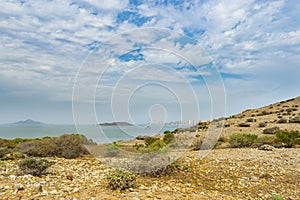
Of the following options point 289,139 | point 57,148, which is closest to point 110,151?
point 57,148

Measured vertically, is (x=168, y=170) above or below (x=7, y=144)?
below

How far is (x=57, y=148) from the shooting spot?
11.1m

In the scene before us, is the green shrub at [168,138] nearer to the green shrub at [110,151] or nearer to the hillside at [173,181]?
the green shrub at [110,151]

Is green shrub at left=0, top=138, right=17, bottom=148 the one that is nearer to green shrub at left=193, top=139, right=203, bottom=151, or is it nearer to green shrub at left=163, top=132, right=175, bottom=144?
green shrub at left=163, top=132, right=175, bottom=144

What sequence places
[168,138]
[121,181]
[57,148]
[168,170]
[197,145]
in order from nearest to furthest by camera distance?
[121,181], [168,170], [57,148], [197,145], [168,138]

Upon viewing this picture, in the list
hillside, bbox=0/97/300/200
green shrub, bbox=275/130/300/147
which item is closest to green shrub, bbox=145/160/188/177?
hillside, bbox=0/97/300/200

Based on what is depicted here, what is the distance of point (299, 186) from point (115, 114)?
5403 millimetres

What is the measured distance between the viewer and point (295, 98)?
49312 millimetres

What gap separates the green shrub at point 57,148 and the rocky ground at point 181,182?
1687 millimetres

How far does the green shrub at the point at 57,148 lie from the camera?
1095 centimetres

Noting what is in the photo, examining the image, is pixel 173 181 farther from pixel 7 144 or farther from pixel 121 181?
pixel 7 144

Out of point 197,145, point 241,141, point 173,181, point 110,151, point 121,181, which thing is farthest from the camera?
point 241,141

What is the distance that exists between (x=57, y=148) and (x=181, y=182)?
244 inches

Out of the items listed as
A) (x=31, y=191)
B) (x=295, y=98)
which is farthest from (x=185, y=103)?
(x=295, y=98)
